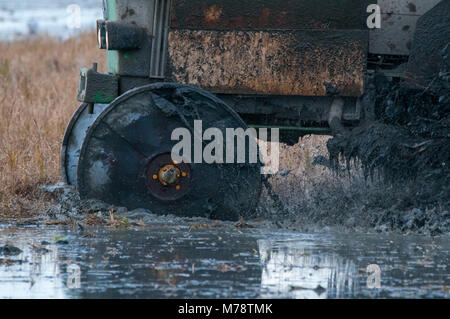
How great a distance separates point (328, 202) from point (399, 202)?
1.93 feet

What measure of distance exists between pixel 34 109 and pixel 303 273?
282 inches

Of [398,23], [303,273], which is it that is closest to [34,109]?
[398,23]

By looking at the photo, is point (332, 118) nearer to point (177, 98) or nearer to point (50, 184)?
point (177, 98)

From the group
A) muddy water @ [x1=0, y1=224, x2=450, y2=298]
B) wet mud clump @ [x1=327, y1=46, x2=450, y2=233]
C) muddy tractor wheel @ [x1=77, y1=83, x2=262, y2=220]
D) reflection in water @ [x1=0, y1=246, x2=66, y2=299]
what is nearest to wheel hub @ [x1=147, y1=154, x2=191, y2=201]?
muddy tractor wheel @ [x1=77, y1=83, x2=262, y2=220]

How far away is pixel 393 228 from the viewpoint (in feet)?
20.8

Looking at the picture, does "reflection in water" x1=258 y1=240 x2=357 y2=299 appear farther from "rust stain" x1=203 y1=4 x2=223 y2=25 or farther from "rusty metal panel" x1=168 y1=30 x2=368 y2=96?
"rust stain" x1=203 y1=4 x2=223 y2=25

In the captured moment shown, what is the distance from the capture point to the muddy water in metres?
4.28

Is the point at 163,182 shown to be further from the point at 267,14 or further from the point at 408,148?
the point at 408,148

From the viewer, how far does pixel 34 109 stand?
11.1 m

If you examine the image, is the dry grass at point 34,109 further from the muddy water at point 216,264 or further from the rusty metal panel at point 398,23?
the rusty metal panel at point 398,23

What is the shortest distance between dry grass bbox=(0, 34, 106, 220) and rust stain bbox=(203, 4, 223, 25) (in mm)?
2218

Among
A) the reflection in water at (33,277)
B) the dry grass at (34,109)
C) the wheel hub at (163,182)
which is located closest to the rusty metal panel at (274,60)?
the wheel hub at (163,182)
